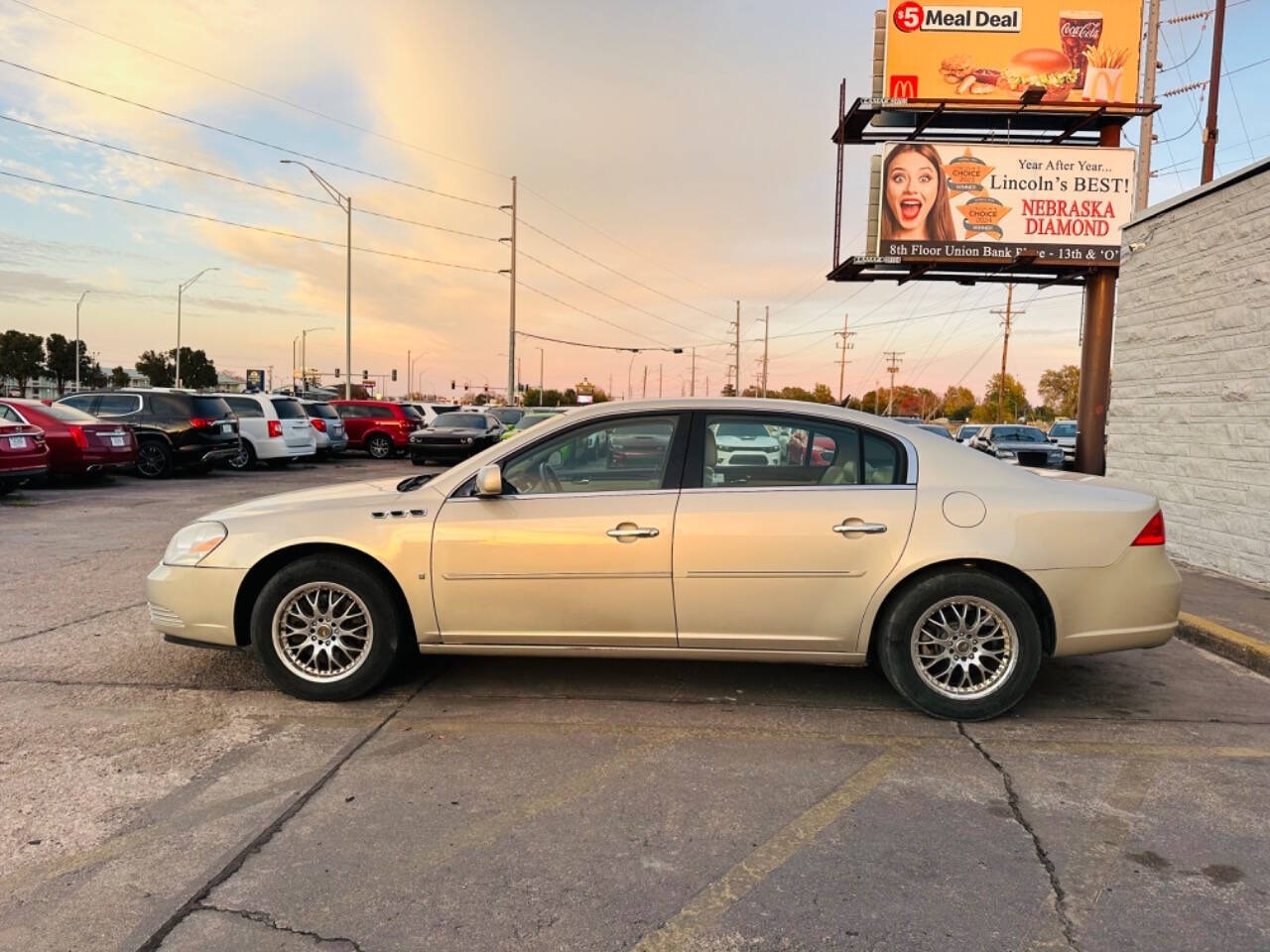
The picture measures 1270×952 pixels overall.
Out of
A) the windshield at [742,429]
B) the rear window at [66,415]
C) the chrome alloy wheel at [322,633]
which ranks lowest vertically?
the chrome alloy wheel at [322,633]

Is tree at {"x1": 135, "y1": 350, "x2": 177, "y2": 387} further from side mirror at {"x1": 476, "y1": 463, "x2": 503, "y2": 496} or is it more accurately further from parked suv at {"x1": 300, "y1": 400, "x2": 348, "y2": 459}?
side mirror at {"x1": 476, "y1": 463, "x2": 503, "y2": 496}

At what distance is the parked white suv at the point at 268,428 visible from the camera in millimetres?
18500

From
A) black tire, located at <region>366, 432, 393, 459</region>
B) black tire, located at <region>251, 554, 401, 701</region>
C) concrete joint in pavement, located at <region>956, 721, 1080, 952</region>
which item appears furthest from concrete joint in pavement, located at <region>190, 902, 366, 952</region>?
black tire, located at <region>366, 432, 393, 459</region>

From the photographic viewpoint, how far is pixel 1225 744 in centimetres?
400

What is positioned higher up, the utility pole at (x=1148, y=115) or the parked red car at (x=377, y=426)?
the utility pole at (x=1148, y=115)

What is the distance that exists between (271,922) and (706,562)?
7.60 feet

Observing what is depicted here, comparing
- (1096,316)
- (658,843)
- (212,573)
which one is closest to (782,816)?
(658,843)

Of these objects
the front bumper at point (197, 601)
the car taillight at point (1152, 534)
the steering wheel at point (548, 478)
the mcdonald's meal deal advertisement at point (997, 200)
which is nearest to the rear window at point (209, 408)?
the front bumper at point (197, 601)

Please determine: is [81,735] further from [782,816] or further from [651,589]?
[782,816]

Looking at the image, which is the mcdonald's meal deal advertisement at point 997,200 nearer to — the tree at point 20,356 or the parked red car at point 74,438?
the parked red car at point 74,438

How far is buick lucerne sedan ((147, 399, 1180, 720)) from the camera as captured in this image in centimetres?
409

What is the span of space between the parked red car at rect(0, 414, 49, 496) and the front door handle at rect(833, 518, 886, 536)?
12019 mm

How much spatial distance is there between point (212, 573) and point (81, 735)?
91 centimetres

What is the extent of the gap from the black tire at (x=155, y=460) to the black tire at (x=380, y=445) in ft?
33.3
